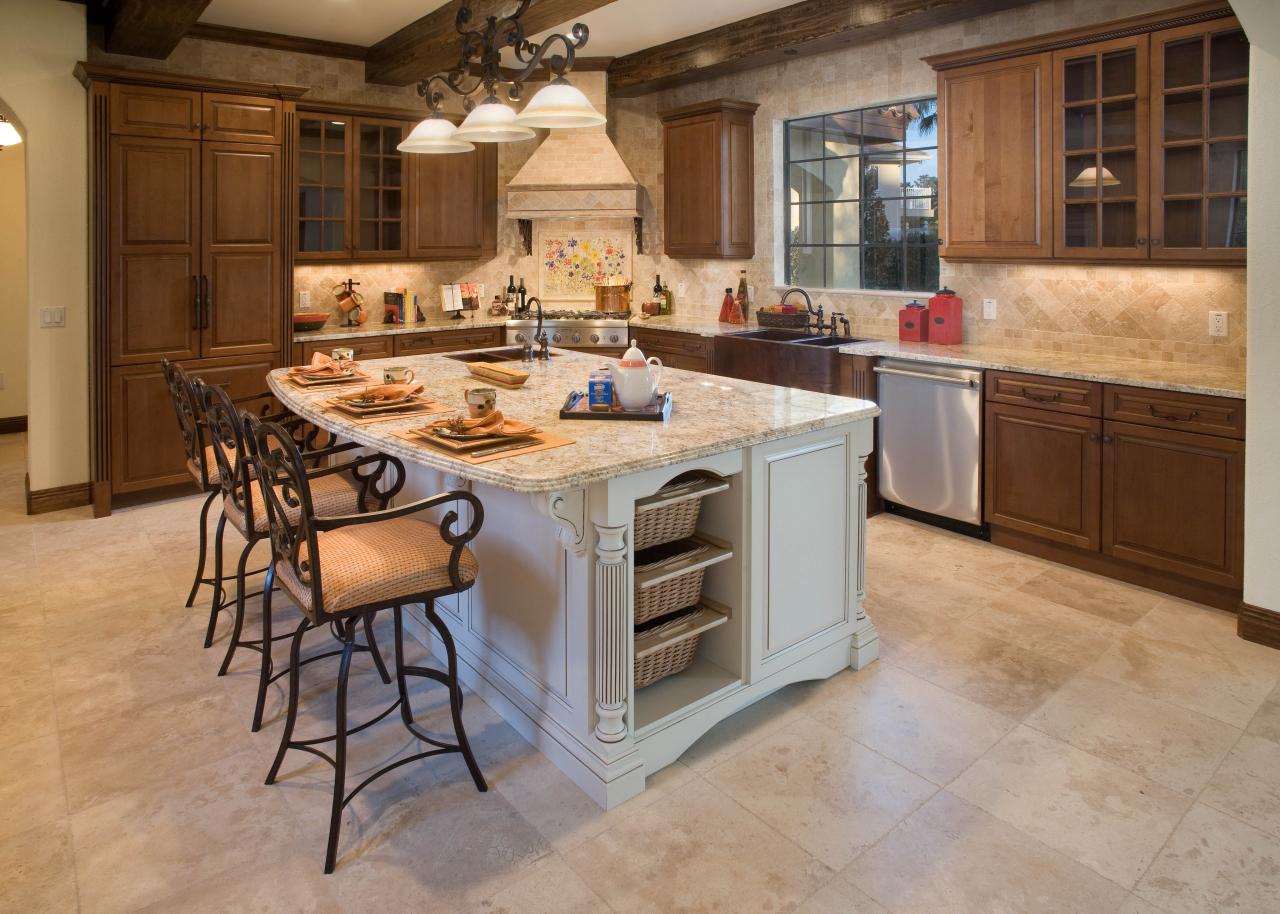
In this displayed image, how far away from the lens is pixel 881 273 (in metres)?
5.86

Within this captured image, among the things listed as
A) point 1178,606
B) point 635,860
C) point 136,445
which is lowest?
point 635,860

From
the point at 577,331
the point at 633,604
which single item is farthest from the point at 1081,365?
the point at 577,331

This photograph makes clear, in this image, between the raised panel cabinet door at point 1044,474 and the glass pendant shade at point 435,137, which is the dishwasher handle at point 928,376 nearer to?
the raised panel cabinet door at point 1044,474

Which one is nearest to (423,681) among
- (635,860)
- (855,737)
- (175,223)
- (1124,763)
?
(635,860)

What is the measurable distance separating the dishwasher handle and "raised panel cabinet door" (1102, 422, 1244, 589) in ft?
2.27

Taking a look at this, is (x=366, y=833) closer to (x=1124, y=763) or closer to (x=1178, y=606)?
(x=1124, y=763)

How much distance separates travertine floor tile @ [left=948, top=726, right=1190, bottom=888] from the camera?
228 cm

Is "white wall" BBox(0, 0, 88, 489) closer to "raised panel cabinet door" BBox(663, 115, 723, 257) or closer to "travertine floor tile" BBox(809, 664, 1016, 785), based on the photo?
→ "raised panel cabinet door" BBox(663, 115, 723, 257)

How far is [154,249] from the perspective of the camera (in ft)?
16.9

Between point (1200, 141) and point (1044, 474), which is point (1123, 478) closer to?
point (1044, 474)

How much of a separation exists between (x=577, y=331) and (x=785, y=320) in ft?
5.27

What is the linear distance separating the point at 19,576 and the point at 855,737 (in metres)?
3.90

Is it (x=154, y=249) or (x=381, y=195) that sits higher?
(x=381, y=195)

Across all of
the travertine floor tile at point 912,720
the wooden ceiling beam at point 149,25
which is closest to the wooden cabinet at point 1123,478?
the travertine floor tile at point 912,720
